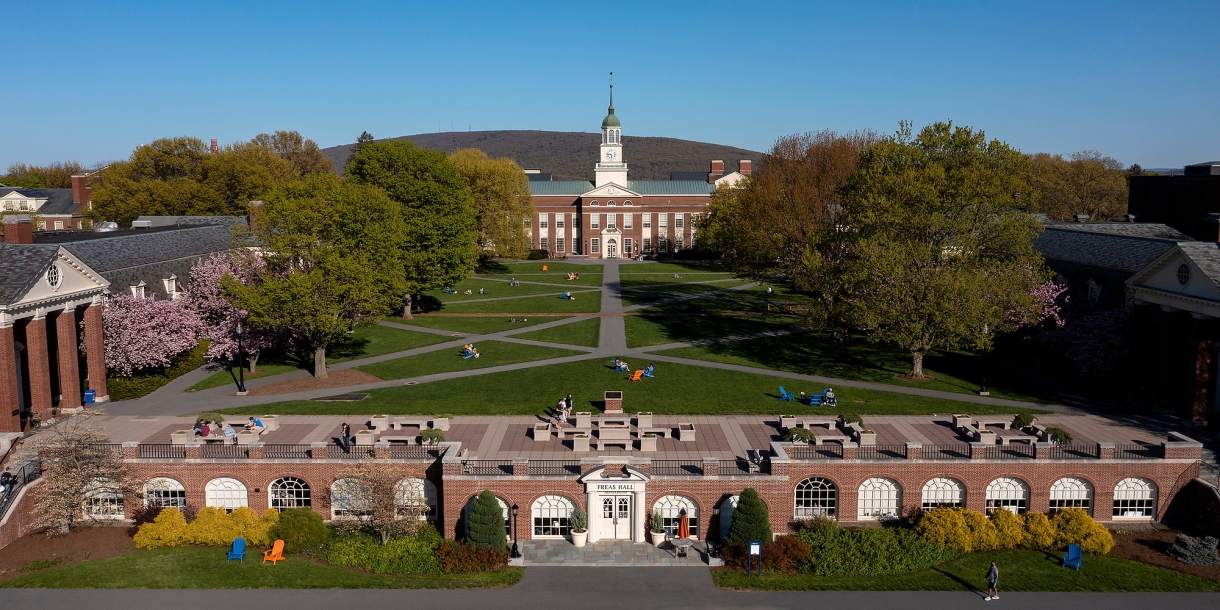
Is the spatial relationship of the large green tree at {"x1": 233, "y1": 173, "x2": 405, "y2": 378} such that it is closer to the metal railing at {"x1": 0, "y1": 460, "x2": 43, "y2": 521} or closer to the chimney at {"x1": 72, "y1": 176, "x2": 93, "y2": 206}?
the metal railing at {"x1": 0, "y1": 460, "x2": 43, "y2": 521}

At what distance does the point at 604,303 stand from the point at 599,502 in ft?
147

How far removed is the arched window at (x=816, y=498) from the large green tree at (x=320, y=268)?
2517cm

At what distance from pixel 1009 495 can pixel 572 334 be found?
32.8 meters

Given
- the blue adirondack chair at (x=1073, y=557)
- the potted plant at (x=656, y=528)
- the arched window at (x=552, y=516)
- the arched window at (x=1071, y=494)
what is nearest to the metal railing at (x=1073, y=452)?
the arched window at (x=1071, y=494)

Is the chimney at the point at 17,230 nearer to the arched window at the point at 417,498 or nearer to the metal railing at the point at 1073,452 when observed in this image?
the arched window at the point at 417,498

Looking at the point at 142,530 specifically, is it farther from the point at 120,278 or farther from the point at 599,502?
the point at 120,278

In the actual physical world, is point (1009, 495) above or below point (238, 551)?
above

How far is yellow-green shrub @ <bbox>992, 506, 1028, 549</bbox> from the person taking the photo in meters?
27.7

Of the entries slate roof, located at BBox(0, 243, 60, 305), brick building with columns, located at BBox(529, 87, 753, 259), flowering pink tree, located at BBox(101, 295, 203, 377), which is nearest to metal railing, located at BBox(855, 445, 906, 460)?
slate roof, located at BBox(0, 243, 60, 305)

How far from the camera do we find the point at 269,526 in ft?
92.9

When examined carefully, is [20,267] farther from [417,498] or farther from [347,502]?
[417,498]

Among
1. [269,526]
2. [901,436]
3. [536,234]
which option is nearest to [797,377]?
[901,436]

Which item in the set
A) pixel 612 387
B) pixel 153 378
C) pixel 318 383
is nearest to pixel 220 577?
pixel 318 383

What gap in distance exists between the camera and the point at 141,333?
41.8 meters
